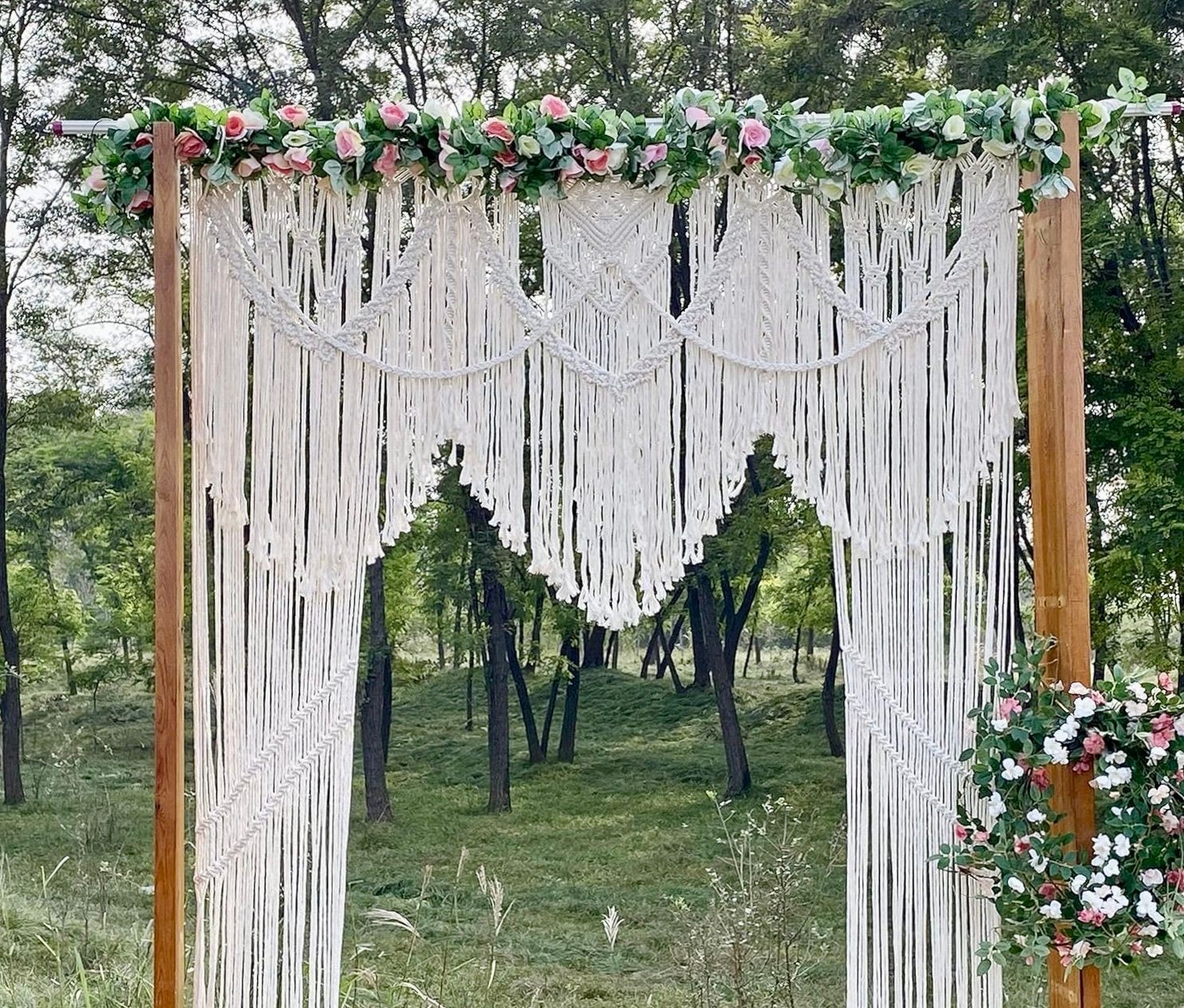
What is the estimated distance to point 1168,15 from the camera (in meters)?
5.02

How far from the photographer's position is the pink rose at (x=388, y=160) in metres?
1.96

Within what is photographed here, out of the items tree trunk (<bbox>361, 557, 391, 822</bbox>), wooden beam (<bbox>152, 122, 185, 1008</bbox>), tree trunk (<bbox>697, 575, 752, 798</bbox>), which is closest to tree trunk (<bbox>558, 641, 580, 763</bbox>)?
tree trunk (<bbox>697, 575, 752, 798</bbox>)

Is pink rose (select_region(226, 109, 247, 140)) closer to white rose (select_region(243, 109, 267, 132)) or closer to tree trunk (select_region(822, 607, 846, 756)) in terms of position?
white rose (select_region(243, 109, 267, 132))

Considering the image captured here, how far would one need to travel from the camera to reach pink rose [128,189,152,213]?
197cm

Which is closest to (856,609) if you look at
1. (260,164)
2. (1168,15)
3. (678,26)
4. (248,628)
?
(248,628)

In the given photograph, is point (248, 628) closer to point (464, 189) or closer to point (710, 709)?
point (464, 189)

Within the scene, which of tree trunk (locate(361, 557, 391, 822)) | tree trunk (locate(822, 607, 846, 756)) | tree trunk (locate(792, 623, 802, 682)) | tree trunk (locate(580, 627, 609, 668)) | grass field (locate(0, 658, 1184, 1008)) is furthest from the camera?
tree trunk (locate(580, 627, 609, 668))

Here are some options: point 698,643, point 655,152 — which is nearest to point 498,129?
point 655,152

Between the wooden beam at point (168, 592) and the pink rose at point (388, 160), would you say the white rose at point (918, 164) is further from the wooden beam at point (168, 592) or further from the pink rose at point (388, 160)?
Result: the wooden beam at point (168, 592)

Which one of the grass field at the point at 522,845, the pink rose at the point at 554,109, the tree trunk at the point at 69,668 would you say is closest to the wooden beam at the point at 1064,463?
the pink rose at the point at 554,109

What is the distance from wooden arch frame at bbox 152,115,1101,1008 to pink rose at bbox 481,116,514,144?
1.78 ft

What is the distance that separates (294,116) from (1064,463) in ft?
4.86

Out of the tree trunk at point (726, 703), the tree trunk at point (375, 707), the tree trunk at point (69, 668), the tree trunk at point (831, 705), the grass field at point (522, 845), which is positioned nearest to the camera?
the grass field at point (522, 845)

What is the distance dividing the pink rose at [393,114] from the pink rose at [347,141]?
2.2 inches
